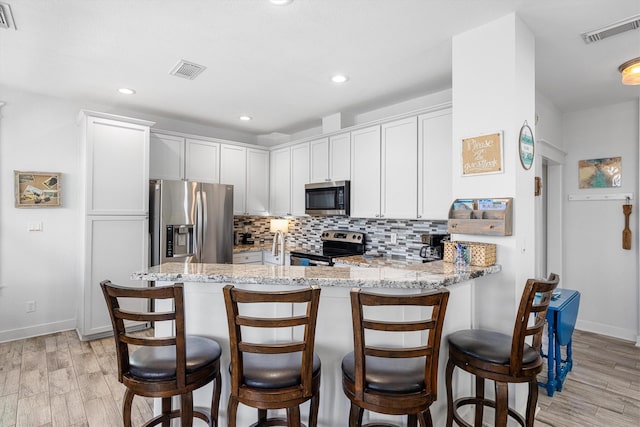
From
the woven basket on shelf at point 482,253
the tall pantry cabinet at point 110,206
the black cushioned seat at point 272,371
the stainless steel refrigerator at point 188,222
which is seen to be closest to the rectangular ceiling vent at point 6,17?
the tall pantry cabinet at point 110,206

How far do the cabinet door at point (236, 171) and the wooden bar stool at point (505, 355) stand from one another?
3676 millimetres

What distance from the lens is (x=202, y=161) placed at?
4.59 m

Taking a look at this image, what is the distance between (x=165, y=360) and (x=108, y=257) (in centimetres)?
272

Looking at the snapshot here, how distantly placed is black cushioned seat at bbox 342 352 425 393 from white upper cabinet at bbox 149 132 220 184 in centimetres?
361

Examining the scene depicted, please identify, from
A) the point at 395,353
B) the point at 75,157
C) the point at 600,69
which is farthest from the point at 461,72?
the point at 75,157

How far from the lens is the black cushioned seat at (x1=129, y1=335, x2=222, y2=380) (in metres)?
1.49

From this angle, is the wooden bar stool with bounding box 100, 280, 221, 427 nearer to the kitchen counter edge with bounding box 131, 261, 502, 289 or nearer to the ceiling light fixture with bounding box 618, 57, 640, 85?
the kitchen counter edge with bounding box 131, 261, 502, 289

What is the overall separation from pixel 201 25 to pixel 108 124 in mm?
2082

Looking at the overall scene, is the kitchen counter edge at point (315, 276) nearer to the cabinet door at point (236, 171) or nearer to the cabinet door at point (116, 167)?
the cabinet door at point (116, 167)

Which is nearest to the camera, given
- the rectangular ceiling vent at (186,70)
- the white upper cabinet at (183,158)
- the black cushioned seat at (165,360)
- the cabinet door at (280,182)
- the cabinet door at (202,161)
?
the black cushioned seat at (165,360)

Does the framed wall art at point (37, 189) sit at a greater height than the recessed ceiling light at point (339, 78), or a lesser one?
lesser

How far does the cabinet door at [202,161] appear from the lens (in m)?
4.48

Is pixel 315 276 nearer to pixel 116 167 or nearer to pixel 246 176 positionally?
pixel 116 167

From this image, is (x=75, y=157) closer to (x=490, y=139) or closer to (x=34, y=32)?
(x=34, y=32)
